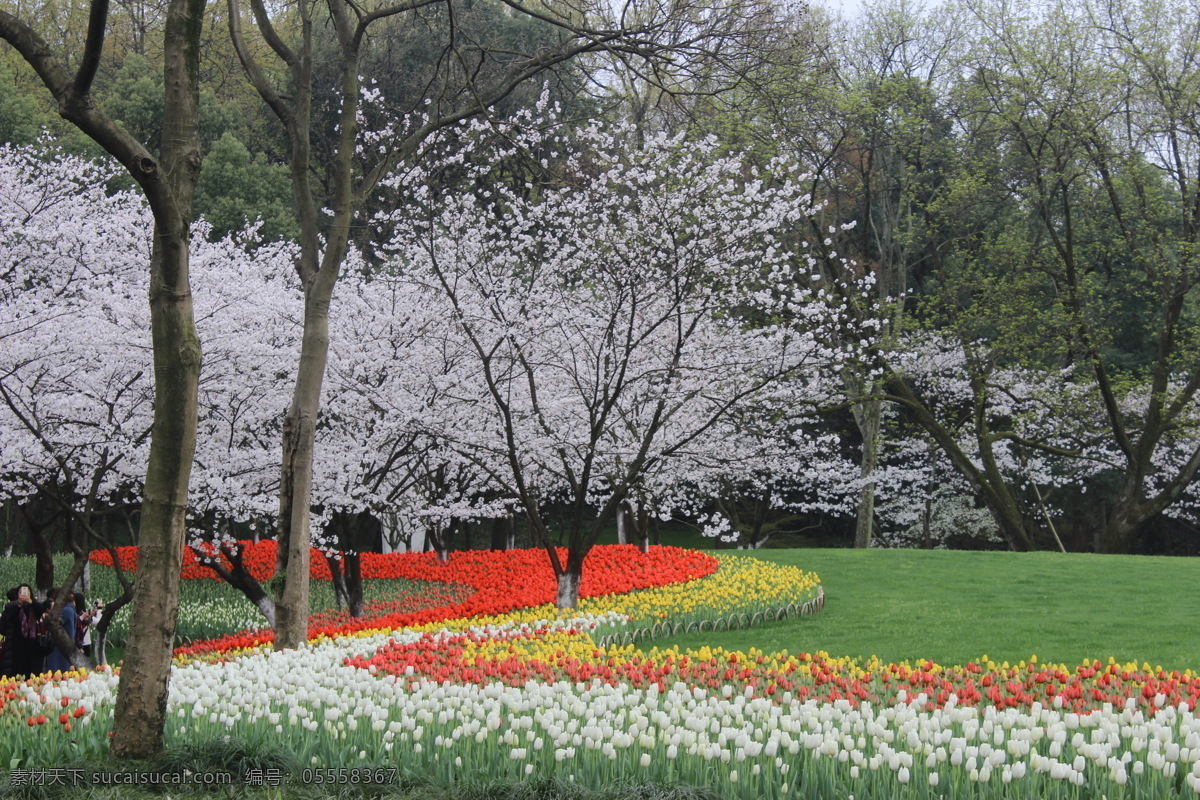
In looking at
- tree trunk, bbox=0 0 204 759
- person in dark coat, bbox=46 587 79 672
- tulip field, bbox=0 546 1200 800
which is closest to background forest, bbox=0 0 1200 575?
person in dark coat, bbox=46 587 79 672

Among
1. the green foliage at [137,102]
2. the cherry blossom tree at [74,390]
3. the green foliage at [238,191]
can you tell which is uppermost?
the green foliage at [137,102]

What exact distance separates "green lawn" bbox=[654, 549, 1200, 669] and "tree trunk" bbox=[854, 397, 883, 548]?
6.32 meters

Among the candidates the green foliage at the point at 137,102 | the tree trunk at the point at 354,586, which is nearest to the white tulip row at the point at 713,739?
the tree trunk at the point at 354,586

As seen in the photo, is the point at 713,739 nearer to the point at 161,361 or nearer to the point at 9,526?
the point at 161,361

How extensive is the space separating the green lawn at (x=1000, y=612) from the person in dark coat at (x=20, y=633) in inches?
277

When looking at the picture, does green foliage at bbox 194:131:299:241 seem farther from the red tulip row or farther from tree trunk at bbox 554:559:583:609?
tree trunk at bbox 554:559:583:609

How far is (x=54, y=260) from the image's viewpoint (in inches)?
715

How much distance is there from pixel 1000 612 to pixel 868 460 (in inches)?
488

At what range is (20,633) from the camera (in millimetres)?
11602

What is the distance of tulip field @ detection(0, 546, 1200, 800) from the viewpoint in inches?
183

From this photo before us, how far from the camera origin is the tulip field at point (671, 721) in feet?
15.3

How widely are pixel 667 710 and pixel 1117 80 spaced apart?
67.7 feet

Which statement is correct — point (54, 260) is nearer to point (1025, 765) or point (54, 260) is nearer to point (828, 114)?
point (828, 114)

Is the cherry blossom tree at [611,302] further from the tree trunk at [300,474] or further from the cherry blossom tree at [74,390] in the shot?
the cherry blossom tree at [74,390]
